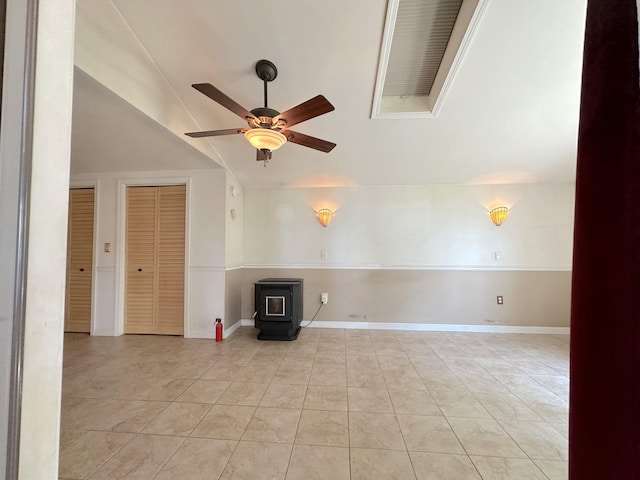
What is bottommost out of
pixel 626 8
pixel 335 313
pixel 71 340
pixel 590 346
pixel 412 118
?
pixel 71 340

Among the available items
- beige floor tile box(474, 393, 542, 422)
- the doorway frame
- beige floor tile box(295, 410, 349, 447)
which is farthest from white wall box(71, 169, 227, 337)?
beige floor tile box(474, 393, 542, 422)

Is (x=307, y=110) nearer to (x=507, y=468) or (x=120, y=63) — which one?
(x=120, y=63)

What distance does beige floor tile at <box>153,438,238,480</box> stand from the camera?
1.40 m

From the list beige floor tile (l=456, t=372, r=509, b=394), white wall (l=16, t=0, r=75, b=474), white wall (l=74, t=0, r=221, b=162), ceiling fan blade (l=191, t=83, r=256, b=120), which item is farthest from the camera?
beige floor tile (l=456, t=372, r=509, b=394)

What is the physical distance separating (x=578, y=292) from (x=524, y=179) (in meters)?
3.90

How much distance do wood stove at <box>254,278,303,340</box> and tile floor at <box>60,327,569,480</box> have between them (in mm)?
324

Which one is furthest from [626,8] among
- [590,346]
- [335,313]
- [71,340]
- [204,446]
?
[71,340]

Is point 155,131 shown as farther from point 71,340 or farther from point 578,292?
point 578,292

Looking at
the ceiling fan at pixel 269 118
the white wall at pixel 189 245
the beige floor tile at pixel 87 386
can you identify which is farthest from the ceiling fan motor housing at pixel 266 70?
the beige floor tile at pixel 87 386

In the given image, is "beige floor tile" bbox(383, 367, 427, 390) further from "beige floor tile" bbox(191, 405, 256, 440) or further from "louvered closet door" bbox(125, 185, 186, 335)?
"louvered closet door" bbox(125, 185, 186, 335)

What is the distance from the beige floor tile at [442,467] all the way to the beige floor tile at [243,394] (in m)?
1.16

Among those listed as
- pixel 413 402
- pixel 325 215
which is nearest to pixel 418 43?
pixel 325 215

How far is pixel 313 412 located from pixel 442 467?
0.85 meters

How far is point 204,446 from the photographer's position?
5.24ft
